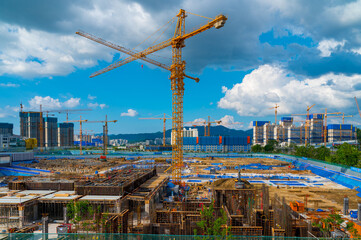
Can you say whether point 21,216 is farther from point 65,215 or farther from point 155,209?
point 155,209

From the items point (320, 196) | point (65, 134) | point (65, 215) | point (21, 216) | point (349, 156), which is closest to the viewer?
point (21, 216)

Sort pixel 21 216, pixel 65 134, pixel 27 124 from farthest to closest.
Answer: pixel 65 134 < pixel 27 124 < pixel 21 216

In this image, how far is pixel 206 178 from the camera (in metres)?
39.1

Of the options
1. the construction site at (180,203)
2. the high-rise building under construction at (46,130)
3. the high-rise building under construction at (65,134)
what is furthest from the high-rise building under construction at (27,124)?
the construction site at (180,203)

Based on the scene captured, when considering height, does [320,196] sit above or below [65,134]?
below

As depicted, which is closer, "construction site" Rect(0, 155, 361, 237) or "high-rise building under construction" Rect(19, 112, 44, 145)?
"construction site" Rect(0, 155, 361, 237)

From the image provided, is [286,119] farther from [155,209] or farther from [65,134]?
[155,209]

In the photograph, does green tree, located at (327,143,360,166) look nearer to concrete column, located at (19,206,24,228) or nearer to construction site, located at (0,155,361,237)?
construction site, located at (0,155,361,237)

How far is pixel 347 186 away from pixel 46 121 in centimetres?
14520

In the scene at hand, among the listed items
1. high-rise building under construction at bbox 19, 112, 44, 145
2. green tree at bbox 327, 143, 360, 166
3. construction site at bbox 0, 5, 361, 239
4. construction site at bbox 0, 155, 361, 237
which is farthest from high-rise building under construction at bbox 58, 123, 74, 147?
green tree at bbox 327, 143, 360, 166

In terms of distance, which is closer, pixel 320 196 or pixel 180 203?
pixel 180 203

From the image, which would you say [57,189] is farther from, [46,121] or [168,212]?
[46,121]

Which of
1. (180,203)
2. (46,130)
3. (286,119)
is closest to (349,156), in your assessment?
(180,203)

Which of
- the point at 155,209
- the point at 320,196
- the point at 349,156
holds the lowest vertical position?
the point at 320,196
